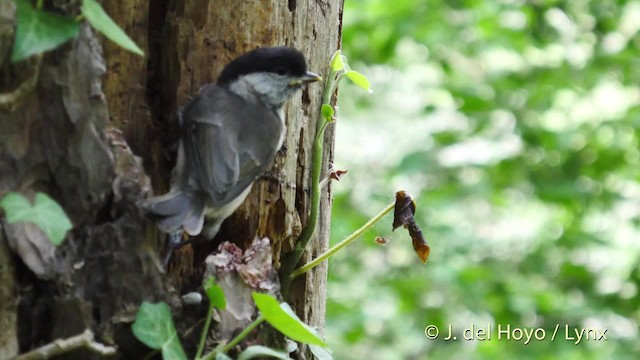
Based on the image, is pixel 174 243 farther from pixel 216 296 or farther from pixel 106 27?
pixel 106 27

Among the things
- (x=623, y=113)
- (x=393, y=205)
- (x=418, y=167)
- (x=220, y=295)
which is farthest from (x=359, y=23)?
(x=220, y=295)

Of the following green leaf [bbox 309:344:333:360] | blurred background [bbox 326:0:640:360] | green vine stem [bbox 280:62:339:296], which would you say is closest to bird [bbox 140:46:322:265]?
green vine stem [bbox 280:62:339:296]

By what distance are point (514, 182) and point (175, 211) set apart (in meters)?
3.70

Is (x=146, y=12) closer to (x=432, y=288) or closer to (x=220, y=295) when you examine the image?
(x=220, y=295)

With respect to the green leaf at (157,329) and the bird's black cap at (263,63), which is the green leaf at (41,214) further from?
the bird's black cap at (263,63)

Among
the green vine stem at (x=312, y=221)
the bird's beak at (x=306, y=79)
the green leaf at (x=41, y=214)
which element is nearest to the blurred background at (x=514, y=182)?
the green vine stem at (x=312, y=221)

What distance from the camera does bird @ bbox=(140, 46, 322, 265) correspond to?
1.84m

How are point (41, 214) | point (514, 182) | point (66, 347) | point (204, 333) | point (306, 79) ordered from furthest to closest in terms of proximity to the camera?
point (514, 182)
point (306, 79)
point (204, 333)
point (66, 347)
point (41, 214)

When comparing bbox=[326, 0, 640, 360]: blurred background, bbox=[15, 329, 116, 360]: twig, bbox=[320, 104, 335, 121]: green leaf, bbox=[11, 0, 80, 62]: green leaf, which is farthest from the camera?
bbox=[326, 0, 640, 360]: blurred background

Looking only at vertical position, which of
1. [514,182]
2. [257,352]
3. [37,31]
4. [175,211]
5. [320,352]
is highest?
[37,31]

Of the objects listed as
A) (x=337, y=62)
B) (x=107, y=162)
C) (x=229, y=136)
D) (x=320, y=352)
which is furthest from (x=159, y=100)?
(x=320, y=352)

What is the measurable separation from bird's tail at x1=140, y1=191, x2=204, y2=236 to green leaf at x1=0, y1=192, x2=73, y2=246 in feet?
0.83

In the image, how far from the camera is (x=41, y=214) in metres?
1.46

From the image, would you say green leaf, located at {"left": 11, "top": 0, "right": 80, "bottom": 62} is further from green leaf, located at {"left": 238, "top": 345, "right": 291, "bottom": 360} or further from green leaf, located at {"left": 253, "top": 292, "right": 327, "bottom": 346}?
green leaf, located at {"left": 238, "top": 345, "right": 291, "bottom": 360}
